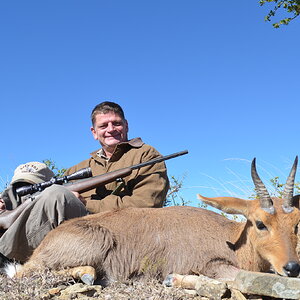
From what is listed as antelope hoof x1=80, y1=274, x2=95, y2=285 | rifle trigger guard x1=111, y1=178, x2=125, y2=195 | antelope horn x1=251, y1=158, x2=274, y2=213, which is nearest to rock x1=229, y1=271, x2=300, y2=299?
antelope horn x1=251, y1=158, x2=274, y2=213

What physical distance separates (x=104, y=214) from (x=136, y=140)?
2226 millimetres

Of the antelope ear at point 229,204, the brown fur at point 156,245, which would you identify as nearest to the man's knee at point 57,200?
the brown fur at point 156,245

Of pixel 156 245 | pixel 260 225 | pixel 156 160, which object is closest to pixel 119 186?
pixel 156 160

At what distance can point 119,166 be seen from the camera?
818cm

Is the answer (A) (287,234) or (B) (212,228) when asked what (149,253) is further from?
(A) (287,234)

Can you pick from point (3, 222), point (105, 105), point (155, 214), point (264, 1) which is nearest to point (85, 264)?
point (155, 214)

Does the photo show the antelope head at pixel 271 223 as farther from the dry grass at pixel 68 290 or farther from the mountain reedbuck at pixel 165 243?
the dry grass at pixel 68 290

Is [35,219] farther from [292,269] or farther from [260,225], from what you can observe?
[292,269]

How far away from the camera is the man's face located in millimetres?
8656

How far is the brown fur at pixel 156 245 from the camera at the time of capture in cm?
604

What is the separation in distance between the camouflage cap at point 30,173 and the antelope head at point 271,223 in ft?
11.7

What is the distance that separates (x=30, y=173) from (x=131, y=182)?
1.88m

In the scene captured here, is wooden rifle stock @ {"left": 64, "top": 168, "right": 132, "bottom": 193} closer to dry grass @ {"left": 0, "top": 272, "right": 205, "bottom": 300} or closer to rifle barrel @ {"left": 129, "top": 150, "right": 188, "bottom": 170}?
rifle barrel @ {"left": 129, "top": 150, "right": 188, "bottom": 170}

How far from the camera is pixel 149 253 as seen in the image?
6.25m
